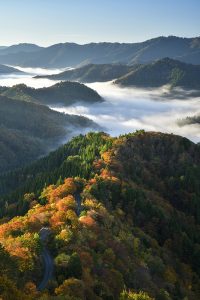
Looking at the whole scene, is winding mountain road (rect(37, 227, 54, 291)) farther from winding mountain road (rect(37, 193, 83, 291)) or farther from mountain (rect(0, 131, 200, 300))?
mountain (rect(0, 131, 200, 300))

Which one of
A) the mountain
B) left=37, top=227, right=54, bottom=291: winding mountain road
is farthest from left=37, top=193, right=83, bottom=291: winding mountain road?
the mountain

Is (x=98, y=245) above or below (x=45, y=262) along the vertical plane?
below

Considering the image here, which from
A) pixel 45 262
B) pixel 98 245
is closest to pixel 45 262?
pixel 45 262

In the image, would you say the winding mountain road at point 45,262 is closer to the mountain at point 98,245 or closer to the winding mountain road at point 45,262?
the winding mountain road at point 45,262

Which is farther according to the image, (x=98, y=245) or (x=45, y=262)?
(x=98, y=245)

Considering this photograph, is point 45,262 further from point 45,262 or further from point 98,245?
point 98,245

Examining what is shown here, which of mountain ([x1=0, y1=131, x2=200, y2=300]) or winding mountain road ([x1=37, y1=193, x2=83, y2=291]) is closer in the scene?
mountain ([x1=0, y1=131, x2=200, y2=300])

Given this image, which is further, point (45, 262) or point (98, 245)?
point (98, 245)

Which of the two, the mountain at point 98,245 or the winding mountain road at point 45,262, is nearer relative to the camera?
the mountain at point 98,245

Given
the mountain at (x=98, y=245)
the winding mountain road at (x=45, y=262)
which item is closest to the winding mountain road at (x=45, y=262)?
the winding mountain road at (x=45, y=262)

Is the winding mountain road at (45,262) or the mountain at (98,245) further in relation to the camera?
the winding mountain road at (45,262)

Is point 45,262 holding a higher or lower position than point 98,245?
higher
